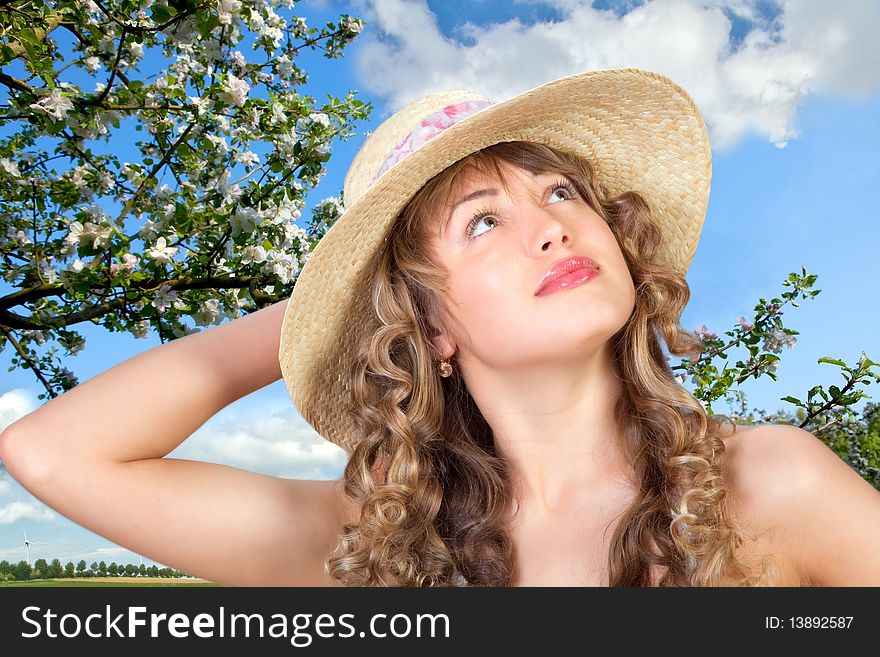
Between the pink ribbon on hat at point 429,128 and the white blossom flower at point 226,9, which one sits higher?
the white blossom flower at point 226,9

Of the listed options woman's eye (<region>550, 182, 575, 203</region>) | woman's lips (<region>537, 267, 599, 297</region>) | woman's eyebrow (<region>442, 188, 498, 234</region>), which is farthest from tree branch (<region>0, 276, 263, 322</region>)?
woman's lips (<region>537, 267, 599, 297</region>)

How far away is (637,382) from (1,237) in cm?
416

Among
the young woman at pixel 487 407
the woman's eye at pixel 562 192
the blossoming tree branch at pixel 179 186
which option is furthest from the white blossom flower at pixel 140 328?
the woman's eye at pixel 562 192

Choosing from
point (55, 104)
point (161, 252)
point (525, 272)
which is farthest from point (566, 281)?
point (55, 104)

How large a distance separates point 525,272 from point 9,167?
3367 mm

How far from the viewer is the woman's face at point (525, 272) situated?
6.37 feet

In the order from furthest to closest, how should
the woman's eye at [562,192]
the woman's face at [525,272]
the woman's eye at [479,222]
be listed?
the woman's eye at [562,192] → the woman's eye at [479,222] → the woman's face at [525,272]

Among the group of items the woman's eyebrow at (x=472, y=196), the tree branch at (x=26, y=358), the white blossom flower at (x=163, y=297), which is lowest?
the woman's eyebrow at (x=472, y=196)

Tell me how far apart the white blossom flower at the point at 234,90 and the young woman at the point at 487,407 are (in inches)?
62.3

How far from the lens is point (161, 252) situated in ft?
11.6

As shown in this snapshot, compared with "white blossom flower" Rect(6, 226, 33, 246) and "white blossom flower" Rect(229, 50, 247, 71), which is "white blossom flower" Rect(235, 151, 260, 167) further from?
"white blossom flower" Rect(6, 226, 33, 246)

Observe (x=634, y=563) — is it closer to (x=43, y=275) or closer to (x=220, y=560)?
(x=220, y=560)

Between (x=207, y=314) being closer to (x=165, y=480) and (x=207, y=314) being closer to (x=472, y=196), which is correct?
(x=165, y=480)

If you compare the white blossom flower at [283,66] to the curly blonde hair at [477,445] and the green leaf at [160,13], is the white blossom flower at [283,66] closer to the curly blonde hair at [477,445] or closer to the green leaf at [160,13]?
the green leaf at [160,13]
